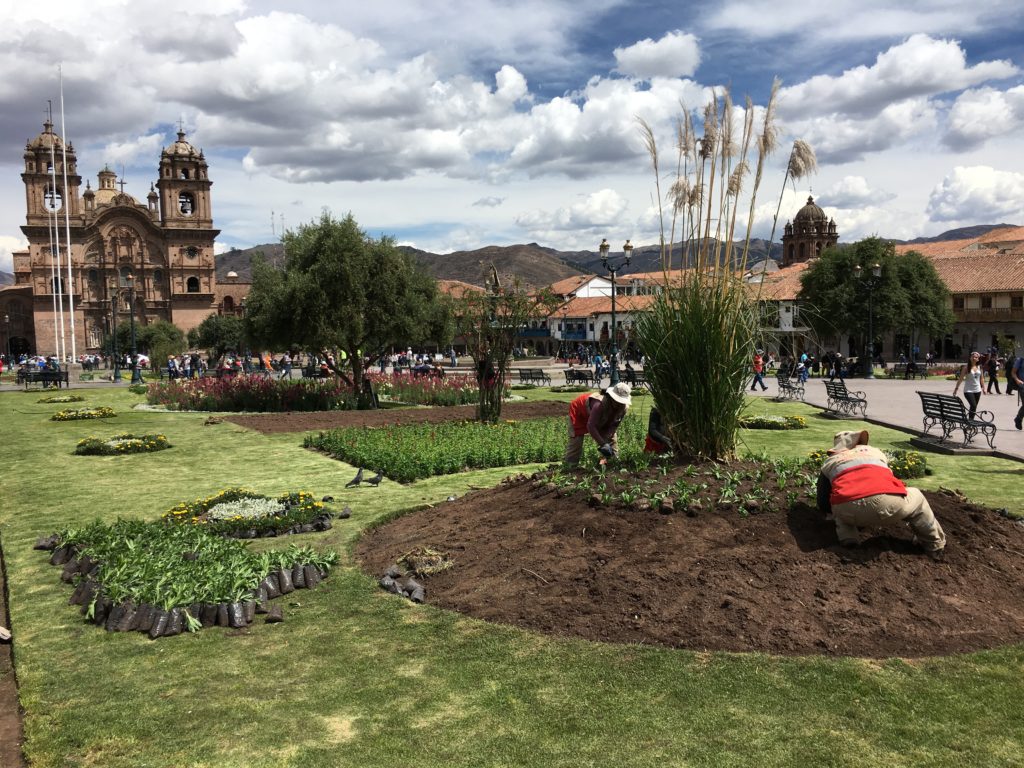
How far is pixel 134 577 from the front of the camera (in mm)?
5820

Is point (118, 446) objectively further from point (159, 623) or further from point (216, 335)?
point (216, 335)

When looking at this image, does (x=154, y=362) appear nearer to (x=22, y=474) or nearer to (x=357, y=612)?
(x=22, y=474)

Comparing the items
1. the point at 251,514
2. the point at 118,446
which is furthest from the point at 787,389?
the point at 251,514

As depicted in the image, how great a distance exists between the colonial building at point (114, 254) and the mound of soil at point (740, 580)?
280 ft

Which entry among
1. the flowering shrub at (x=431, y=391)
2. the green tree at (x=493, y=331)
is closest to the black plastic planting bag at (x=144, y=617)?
the green tree at (x=493, y=331)

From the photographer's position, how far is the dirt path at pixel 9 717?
3889 millimetres

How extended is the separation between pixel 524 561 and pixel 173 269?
8903 centimetres

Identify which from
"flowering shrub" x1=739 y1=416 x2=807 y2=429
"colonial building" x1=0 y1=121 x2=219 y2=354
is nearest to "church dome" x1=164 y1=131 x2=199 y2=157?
"colonial building" x1=0 y1=121 x2=219 y2=354

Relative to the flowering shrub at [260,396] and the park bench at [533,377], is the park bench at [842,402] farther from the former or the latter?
the park bench at [533,377]

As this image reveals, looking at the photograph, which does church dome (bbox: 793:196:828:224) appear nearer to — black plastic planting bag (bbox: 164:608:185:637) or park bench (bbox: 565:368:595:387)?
park bench (bbox: 565:368:595:387)

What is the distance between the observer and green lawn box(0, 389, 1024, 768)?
378cm

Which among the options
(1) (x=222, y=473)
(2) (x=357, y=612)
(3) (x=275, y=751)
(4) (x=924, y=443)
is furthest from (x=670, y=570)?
(4) (x=924, y=443)

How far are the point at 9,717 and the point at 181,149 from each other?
90.3 meters

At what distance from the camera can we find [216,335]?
7944 cm
